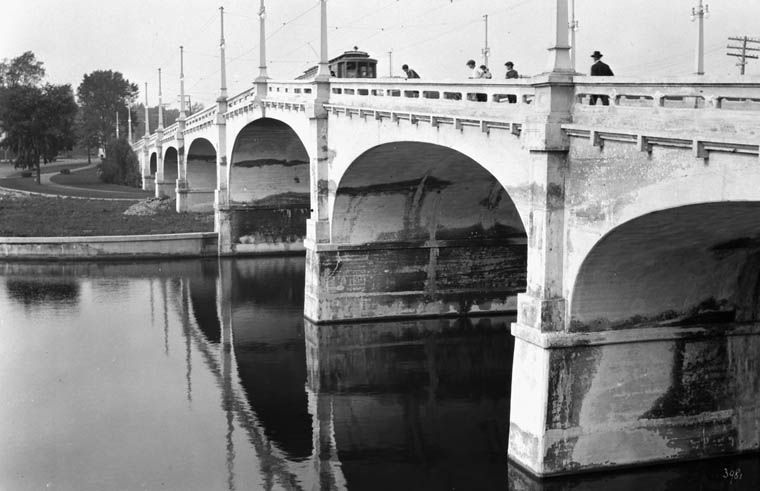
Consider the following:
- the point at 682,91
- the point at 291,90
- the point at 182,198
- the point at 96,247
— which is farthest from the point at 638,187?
the point at 182,198

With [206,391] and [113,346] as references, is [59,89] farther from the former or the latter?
[206,391]

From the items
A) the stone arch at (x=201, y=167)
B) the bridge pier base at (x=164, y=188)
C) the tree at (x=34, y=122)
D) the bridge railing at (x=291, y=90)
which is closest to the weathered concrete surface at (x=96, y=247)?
the bridge railing at (x=291, y=90)

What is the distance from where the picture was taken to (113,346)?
31.0 metres

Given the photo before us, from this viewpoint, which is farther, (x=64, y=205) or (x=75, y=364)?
(x=64, y=205)

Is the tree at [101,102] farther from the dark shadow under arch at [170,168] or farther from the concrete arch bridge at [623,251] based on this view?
the concrete arch bridge at [623,251]

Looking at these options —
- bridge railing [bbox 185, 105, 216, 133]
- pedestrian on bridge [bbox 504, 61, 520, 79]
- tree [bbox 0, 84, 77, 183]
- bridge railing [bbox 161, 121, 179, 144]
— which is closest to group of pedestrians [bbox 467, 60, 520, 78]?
pedestrian on bridge [bbox 504, 61, 520, 79]

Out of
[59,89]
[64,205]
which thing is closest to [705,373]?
[64,205]

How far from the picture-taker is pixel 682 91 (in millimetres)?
A: 15328

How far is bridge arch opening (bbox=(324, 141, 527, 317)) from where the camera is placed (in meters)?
32.1

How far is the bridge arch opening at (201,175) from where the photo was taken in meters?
64.8

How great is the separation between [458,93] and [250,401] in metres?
9.49

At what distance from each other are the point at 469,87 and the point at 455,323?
12.2 m

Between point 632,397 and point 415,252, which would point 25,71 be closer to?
point 415,252

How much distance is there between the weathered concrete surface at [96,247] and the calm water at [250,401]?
27.0 ft
